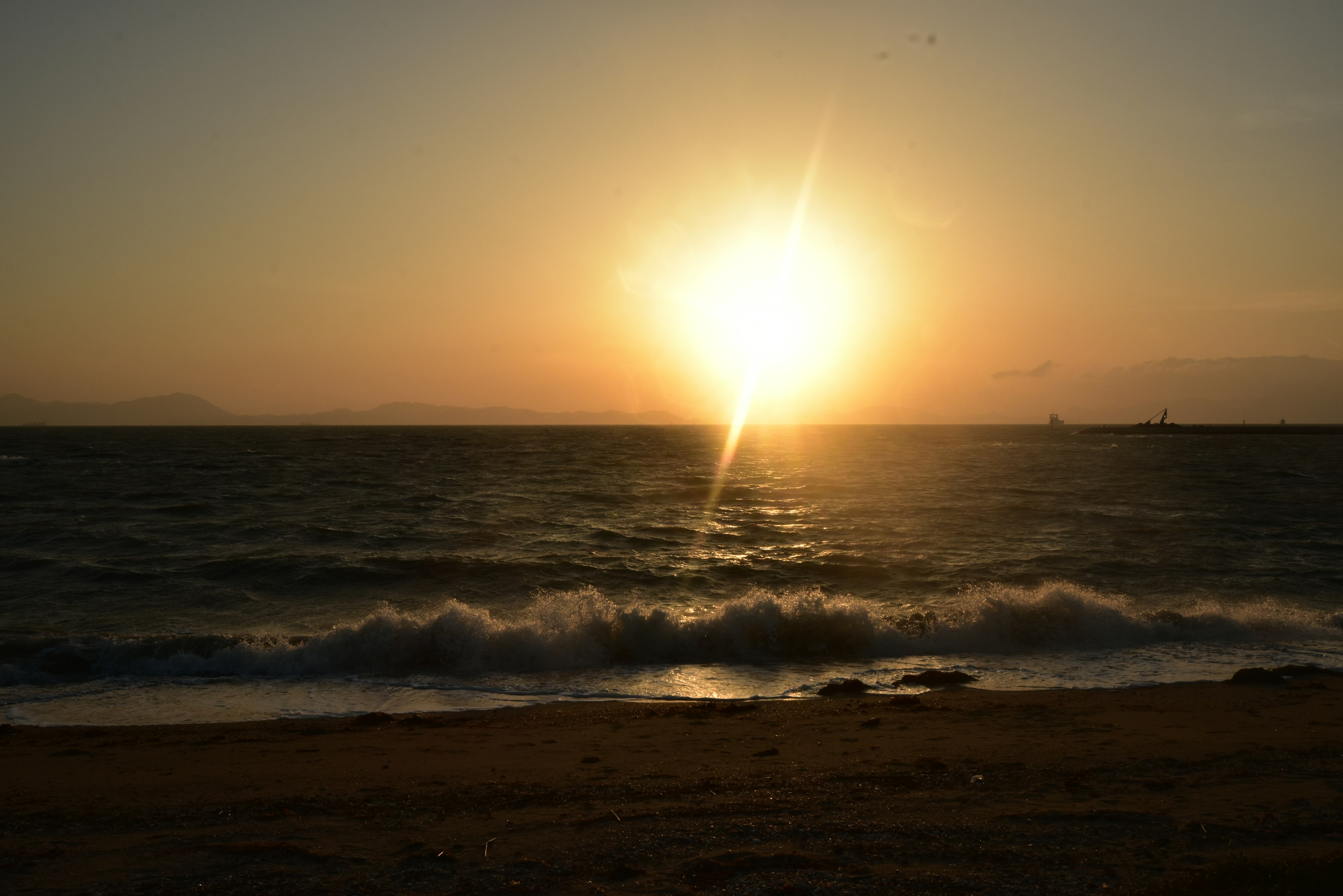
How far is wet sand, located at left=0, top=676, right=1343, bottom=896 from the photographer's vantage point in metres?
5.77

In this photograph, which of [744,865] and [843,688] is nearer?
[744,865]

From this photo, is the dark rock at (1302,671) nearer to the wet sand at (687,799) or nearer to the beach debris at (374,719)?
the wet sand at (687,799)

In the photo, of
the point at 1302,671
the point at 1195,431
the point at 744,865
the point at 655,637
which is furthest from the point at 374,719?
the point at 1195,431

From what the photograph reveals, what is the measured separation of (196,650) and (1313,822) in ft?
49.3

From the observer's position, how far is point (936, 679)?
41.3 feet

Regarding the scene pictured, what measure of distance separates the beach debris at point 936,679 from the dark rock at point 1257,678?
3.59 meters

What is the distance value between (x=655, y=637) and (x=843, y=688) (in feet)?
13.1

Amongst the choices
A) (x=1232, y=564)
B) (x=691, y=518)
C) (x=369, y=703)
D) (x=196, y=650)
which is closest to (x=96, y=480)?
(x=691, y=518)

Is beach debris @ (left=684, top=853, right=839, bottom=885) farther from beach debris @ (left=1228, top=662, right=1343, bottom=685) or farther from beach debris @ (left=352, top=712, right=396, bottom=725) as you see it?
beach debris @ (left=1228, top=662, right=1343, bottom=685)

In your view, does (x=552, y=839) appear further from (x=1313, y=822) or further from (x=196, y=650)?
(x=196, y=650)

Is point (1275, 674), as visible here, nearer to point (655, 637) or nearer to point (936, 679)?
point (936, 679)

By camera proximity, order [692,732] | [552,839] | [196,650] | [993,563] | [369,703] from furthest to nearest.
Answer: [993,563] → [196,650] → [369,703] → [692,732] → [552,839]

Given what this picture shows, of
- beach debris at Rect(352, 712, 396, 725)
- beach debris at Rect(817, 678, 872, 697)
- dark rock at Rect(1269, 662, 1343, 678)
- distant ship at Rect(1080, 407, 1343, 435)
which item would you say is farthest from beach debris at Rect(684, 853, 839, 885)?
distant ship at Rect(1080, 407, 1343, 435)

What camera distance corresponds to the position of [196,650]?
545 inches
